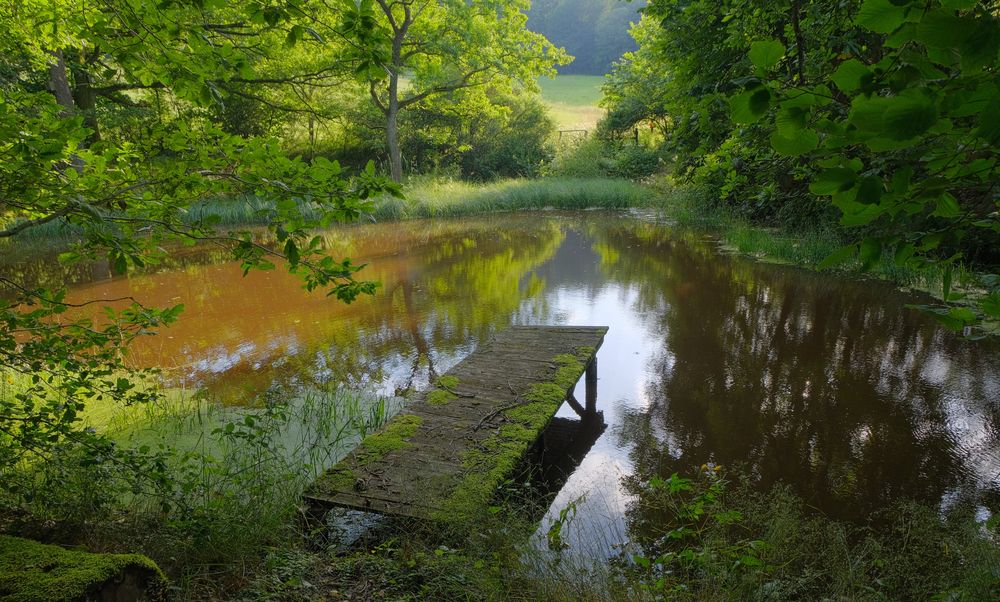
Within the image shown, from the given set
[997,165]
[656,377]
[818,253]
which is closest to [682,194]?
[818,253]

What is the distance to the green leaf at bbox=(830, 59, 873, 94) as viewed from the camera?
3.42ft

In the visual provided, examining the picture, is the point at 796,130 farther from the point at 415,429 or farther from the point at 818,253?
the point at 818,253

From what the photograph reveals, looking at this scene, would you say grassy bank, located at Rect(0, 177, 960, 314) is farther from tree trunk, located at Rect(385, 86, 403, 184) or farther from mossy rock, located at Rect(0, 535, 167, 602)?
mossy rock, located at Rect(0, 535, 167, 602)

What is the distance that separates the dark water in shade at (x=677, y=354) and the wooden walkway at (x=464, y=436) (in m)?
0.54

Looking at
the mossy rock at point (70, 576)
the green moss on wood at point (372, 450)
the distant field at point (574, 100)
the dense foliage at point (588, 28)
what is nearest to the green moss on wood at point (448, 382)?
the green moss on wood at point (372, 450)

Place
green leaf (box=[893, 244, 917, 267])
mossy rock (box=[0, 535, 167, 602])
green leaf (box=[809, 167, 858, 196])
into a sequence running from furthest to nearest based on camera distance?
mossy rock (box=[0, 535, 167, 602])
green leaf (box=[893, 244, 917, 267])
green leaf (box=[809, 167, 858, 196])

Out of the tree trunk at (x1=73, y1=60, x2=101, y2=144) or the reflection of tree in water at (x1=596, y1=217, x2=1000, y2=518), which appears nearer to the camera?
the reflection of tree in water at (x1=596, y1=217, x2=1000, y2=518)

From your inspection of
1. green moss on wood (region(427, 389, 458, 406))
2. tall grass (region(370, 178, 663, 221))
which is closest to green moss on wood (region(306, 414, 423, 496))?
green moss on wood (region(427, 389, 458, 406))

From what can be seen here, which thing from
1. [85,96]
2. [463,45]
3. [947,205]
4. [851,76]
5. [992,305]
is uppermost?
[463,45]

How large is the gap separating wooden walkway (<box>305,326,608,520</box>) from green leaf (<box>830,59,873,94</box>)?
8.66ft

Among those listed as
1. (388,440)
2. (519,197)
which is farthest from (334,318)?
(519,197)

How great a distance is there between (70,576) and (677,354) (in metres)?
5.63

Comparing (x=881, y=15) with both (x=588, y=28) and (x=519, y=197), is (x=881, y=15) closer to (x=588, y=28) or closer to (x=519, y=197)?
(x=519, y=197)

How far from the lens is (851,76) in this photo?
3.49 ft
